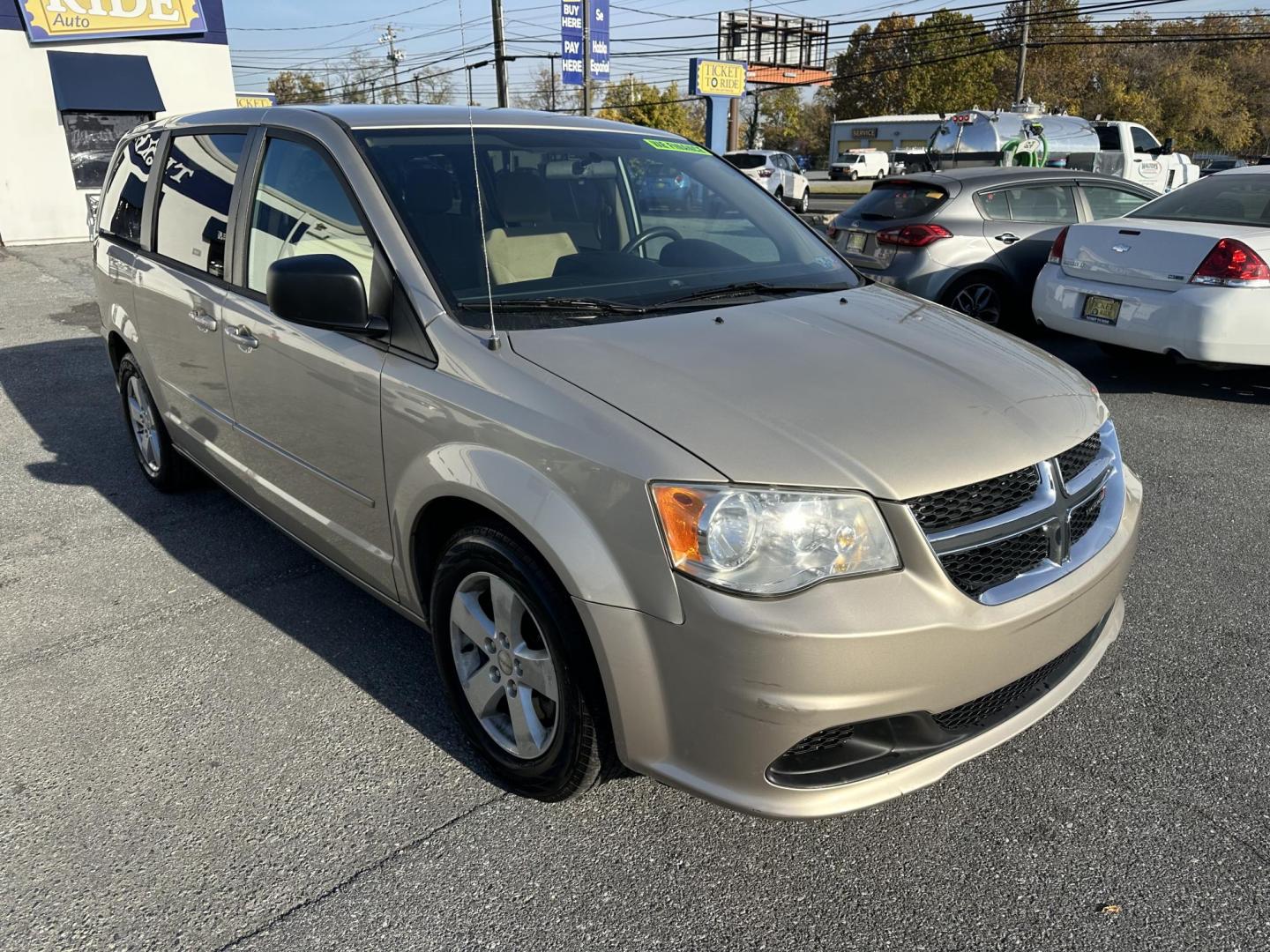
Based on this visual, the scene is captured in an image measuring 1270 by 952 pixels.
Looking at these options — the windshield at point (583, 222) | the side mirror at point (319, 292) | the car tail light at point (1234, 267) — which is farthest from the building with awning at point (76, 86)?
the side mirror at point (319, 292)

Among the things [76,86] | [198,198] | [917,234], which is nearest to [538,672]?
[198,198]

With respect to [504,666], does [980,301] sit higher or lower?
lower

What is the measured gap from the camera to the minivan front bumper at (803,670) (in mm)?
1958

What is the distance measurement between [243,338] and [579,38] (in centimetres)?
3163

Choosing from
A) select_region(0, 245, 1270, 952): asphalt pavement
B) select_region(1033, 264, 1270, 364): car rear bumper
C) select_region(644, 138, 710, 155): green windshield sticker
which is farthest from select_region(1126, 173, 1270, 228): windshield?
select_region(644, 138, 710, 155): green windshield sticker

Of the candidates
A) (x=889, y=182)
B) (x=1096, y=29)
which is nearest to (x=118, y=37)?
(x=889, y=182)

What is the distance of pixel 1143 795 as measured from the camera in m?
2.60

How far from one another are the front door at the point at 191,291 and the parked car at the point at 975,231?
5.51 m

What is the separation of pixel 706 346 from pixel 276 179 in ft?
5.62

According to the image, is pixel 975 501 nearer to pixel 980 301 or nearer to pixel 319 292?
pixel 319 292

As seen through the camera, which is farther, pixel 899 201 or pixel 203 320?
pixel 899 201

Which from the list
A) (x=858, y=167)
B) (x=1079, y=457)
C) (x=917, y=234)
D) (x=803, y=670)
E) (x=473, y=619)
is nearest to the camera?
(x=803, y=670)

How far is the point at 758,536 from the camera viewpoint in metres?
2.00

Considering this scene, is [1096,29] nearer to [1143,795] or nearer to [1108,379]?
[1108,379]
